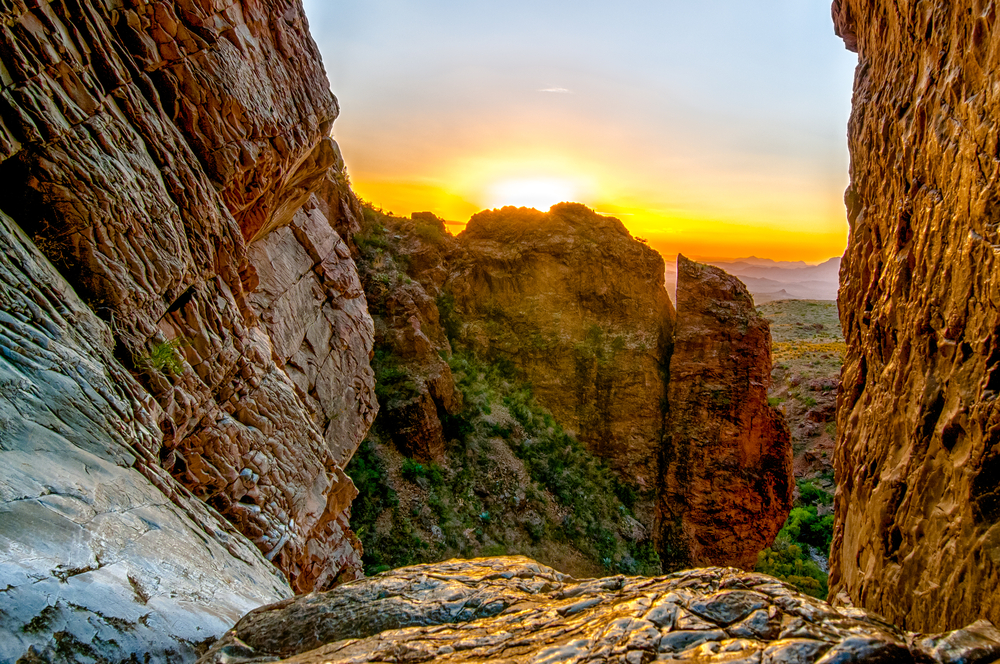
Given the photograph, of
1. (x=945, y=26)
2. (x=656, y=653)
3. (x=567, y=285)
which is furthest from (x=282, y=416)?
(x=567, y=285)

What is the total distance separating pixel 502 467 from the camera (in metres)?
21.9

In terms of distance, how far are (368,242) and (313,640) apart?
2123 centimetres

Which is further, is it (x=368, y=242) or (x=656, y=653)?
(x=368, y=242)

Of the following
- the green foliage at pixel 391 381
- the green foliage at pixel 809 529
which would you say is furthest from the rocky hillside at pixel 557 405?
the green foliage at pixel 809 529

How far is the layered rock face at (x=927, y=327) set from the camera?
3.60 meters

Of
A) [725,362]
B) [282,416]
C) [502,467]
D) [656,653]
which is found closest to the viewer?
[656,653]

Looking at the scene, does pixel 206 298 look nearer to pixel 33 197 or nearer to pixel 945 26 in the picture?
pixel 33 197

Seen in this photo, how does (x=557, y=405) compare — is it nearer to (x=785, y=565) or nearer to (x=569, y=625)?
(x=785, y=565)

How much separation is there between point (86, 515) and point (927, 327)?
6861 mm

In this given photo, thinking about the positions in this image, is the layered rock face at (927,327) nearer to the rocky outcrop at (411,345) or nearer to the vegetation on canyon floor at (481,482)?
the vegetation on canyon floor at (481,482)

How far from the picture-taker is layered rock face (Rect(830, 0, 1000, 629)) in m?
3.60

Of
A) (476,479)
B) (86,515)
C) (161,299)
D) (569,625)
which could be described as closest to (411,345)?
(476,479)

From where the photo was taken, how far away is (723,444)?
922 inches

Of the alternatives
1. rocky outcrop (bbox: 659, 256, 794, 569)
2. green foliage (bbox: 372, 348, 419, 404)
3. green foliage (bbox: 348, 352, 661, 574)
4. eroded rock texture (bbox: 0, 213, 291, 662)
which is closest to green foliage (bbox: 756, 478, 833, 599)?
rocky outcrop (bbox: 659, 256, 794, 569)
